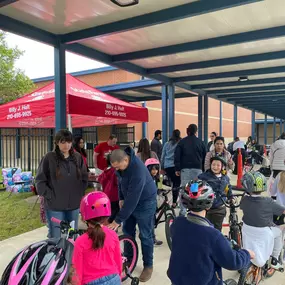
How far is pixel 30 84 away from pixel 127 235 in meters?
15.6

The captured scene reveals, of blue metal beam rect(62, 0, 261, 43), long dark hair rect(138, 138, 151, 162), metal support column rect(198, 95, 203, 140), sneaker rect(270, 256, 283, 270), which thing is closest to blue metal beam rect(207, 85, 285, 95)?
metal support column rect(198, 95, 203, 140)

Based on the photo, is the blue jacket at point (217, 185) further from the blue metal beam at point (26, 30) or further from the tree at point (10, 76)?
the tree at point (10, 76)

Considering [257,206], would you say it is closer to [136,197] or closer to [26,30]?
[136,197]

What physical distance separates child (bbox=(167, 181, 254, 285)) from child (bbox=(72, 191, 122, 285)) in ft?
1.46

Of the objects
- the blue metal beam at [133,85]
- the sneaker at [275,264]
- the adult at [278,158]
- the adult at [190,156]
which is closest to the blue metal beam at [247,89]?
the blue metal beam at [133,85]

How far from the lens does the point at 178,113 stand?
25.2 m

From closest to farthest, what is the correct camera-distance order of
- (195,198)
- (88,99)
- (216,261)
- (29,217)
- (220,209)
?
(216,261)
(195,198)
(220,209)
(88,99)
(29,217)

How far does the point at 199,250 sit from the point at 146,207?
1577 mm

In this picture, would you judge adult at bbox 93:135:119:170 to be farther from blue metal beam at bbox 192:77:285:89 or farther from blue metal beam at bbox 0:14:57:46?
blue metal beam at bbox 192:77:285:89

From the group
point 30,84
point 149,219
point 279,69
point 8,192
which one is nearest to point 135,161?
point 149,219

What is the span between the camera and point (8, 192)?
9.09 metres

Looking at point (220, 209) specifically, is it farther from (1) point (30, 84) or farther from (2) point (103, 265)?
(1) point (30, 84)

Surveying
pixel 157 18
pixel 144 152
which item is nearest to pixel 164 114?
pixel 144 152

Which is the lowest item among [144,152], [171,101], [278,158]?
[278,158]
